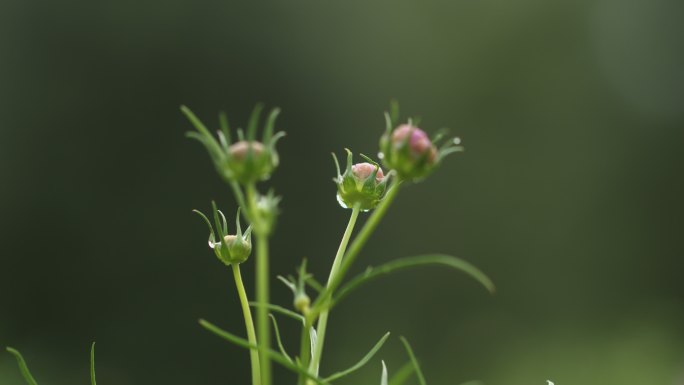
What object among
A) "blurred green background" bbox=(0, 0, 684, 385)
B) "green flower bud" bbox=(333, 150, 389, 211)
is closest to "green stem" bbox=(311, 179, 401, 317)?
"green flower bud" bbox=(333, 150, 389, 211)

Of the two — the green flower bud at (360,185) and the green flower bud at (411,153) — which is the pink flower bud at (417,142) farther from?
the green flower bud at (360,185)

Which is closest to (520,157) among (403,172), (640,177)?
(640,177)

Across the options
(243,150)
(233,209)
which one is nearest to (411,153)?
(243,150)

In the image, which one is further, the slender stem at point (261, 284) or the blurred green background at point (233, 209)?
the blurred green background at point (233, 209)

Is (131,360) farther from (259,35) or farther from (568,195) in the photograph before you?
(568,195)

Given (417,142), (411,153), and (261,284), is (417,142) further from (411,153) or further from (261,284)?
(261,284)

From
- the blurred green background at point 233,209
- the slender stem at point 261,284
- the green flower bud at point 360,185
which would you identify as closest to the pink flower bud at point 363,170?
the green flower bud at point 360,185
